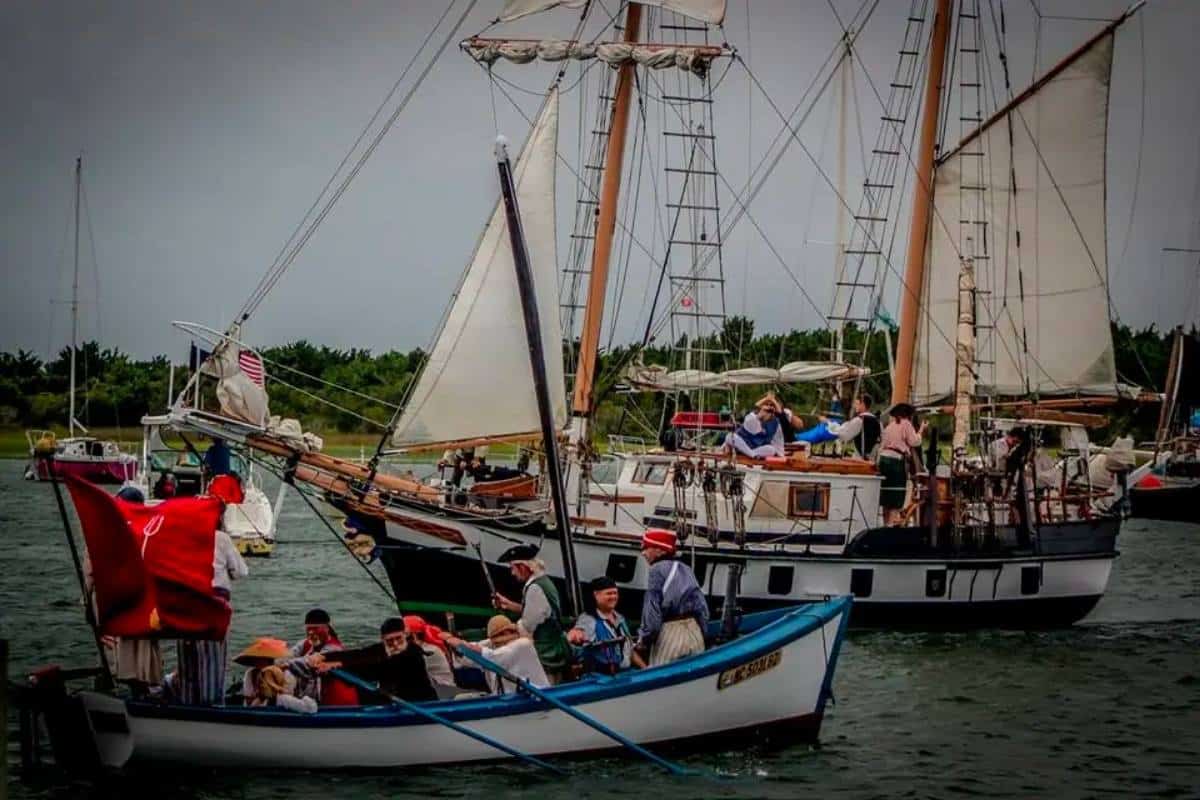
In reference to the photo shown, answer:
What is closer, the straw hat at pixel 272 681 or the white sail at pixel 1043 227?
the straw hat at pixel 272 681

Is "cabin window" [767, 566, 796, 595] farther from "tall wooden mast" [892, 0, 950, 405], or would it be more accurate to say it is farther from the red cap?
the red cap

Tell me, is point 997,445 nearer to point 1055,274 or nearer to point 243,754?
point 1055,274

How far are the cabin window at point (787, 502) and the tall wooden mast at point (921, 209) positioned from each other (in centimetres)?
761

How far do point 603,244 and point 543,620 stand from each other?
662 inches

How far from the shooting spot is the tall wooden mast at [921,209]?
45781 mm

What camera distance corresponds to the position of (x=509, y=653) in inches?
918

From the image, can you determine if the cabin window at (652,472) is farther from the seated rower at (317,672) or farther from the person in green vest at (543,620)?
the seated rower at (317,672)

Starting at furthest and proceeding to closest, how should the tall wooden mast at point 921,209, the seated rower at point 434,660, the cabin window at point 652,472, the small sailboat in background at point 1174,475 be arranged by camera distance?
the small sailboat in background at point 1174,475 → the tall wooden mast at point 921,209 → the cabin window at point 652,472 → the seated rower at point 434,660

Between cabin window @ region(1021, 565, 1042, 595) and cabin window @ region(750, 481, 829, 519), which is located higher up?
cabin window @ region(750, 481, 829, 519)

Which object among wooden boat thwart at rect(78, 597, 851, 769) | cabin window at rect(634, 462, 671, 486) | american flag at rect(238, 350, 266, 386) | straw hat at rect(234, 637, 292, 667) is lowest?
wooden boat thwart at rect(78, 597, 851, 769)

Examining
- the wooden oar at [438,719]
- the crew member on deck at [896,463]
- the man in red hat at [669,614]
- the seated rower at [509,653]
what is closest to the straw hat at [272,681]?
the wooden oar at [438,719]

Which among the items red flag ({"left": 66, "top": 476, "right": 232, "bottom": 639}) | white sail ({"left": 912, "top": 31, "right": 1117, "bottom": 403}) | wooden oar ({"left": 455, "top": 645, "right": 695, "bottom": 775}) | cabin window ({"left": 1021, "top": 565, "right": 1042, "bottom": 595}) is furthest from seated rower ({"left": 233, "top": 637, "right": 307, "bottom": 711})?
white sail ({"left": 912, "top": 31, "right": 1117, "bottom": 403})

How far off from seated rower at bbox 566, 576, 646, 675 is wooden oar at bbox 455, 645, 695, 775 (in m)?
0.80

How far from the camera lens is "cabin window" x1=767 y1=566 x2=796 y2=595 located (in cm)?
3691
